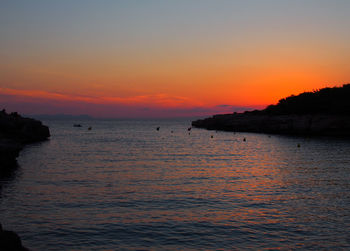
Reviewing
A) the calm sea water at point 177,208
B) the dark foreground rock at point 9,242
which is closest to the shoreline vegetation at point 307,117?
the calm sea water at point 177,208

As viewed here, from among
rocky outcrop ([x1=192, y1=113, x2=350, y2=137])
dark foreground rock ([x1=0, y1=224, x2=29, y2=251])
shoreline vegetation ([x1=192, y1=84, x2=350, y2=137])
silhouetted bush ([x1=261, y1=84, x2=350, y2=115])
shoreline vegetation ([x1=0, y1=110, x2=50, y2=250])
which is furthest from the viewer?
silhouetted bush ([x1=261, y1=84, x2=350, y2=115])

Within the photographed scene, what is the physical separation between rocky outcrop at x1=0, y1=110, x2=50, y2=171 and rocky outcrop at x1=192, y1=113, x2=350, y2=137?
212ft

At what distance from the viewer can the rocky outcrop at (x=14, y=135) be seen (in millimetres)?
30781

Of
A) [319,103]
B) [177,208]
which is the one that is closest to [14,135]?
[177,208]

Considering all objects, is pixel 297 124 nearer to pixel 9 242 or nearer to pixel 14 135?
pixel 14 135

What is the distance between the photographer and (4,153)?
1193 inches

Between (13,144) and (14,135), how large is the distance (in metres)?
29.7

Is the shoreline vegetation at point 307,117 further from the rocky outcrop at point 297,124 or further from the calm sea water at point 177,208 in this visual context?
the calm sea water at point 177,208

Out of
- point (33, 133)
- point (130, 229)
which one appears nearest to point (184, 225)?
point (130, 229)

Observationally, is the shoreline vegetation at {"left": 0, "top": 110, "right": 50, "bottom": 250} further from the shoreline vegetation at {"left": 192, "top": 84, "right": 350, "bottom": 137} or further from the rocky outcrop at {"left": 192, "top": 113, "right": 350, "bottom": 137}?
the shoreline vegetation at {"left": 192, "top": 84, "right": 350, "bottom": 137}

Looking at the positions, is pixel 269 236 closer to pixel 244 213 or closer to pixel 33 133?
pixel 244 213

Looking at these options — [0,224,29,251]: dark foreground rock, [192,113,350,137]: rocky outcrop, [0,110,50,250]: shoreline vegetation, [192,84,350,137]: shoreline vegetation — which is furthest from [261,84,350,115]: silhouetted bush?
[0,224,29,251]: dark foreground rock

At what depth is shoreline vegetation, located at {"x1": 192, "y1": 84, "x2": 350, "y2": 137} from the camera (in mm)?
83631

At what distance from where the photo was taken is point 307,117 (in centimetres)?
9094
